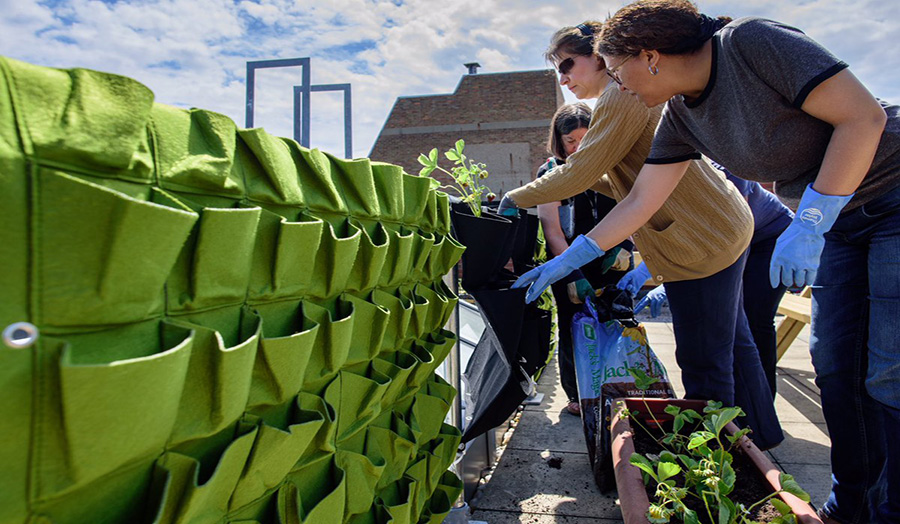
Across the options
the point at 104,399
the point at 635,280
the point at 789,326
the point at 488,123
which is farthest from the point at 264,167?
the point at 488,123

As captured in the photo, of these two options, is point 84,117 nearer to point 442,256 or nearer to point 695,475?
point 442,256

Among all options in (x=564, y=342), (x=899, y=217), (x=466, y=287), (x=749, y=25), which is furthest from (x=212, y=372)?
(x=564, y=342)

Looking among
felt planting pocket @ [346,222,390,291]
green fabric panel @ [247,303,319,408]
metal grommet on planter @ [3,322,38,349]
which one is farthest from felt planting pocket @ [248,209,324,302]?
metal grommet on planter @ [3,322,38,349]

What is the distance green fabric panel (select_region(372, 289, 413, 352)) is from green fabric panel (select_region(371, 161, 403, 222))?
0.16m

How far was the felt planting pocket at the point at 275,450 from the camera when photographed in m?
0.73

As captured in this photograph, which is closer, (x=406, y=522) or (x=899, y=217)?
(x=406, y=522)

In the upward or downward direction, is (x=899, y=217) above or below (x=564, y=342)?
above

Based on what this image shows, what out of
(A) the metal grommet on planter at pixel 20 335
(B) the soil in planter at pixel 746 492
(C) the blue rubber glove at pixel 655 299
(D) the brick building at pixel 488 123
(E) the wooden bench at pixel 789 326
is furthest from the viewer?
(D) the brick building at pixel 488 123

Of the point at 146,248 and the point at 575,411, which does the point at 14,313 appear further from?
the point at 575,411

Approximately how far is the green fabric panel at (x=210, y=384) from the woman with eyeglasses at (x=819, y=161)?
1.47m

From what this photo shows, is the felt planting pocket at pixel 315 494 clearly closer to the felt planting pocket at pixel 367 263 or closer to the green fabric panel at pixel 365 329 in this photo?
the green fabric panel at pixel 365 329

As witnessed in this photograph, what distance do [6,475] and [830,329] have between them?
2.07m

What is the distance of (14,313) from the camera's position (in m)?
0.45

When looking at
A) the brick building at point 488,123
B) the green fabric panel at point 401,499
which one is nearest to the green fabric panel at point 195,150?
the green fabric panel at point 401,499
